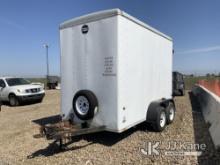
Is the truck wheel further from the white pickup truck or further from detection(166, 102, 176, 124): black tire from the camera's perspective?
the white pickup truck

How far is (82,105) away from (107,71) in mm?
1131

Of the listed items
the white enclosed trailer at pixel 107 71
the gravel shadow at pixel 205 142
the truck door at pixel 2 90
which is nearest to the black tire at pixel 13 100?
the truck door at pixel 2 90

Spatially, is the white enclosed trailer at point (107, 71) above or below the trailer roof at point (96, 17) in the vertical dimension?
below

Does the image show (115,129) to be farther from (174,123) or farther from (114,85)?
(174,123)

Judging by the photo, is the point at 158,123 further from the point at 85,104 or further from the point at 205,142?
the point at 85,104

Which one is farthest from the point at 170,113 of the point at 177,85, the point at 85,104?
the point at 177,85

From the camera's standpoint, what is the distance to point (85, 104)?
18.7ft

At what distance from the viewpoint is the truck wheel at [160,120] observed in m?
6.57

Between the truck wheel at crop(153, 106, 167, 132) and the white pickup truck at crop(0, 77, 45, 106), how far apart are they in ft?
29.0

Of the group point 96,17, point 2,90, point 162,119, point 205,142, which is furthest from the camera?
point 2,90

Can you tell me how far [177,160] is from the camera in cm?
477

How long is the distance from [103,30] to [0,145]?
A: 3.99m

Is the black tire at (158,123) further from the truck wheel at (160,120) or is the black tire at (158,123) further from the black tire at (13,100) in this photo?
the black tire at (13,100)

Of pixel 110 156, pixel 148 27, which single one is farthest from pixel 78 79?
pixel 148 27
